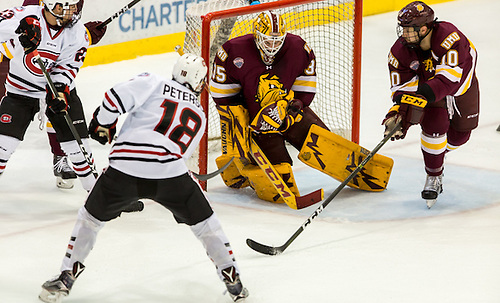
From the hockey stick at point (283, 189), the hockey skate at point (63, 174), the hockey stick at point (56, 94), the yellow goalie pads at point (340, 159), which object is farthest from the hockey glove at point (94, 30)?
the yellow goalie pads at point (340, 159)

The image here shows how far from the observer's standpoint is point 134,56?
7.12m

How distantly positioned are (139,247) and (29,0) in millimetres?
2196

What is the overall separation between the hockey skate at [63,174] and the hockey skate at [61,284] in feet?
5.39

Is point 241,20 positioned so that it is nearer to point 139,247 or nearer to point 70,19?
point 70,19

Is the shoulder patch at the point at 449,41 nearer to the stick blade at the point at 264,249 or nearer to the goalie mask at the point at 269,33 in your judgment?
the goalie mask at the point at 269,33

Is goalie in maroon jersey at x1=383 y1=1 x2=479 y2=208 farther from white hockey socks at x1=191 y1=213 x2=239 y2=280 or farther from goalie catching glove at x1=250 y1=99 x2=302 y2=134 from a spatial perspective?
white hockey socks at x1=191 y1=213 x2=239 y2=280

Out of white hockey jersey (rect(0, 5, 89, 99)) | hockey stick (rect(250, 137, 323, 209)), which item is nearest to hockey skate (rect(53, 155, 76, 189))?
white hockey jersey (rect(0, 5, 89, 99))

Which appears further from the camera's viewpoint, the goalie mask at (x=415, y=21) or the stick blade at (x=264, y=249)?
the goalie mask at (x=415, y=21)

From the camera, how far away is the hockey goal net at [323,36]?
188 inches

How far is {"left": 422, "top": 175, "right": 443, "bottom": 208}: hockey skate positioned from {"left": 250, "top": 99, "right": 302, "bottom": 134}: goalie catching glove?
29.4 inches

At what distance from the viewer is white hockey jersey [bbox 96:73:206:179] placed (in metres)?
2.94

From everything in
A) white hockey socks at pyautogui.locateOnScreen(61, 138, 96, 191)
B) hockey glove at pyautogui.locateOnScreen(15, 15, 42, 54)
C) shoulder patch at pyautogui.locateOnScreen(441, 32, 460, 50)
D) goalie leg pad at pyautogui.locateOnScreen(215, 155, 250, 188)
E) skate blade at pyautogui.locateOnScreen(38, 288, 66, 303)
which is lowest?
goalie leg pad at pyautogui.locateOnScreen(215, 155, 250, 188)

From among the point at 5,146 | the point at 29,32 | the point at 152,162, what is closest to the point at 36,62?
the point at 29,32

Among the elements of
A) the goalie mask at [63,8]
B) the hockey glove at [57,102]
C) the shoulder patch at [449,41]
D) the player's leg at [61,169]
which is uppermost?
the goalie mask at [63,8]
